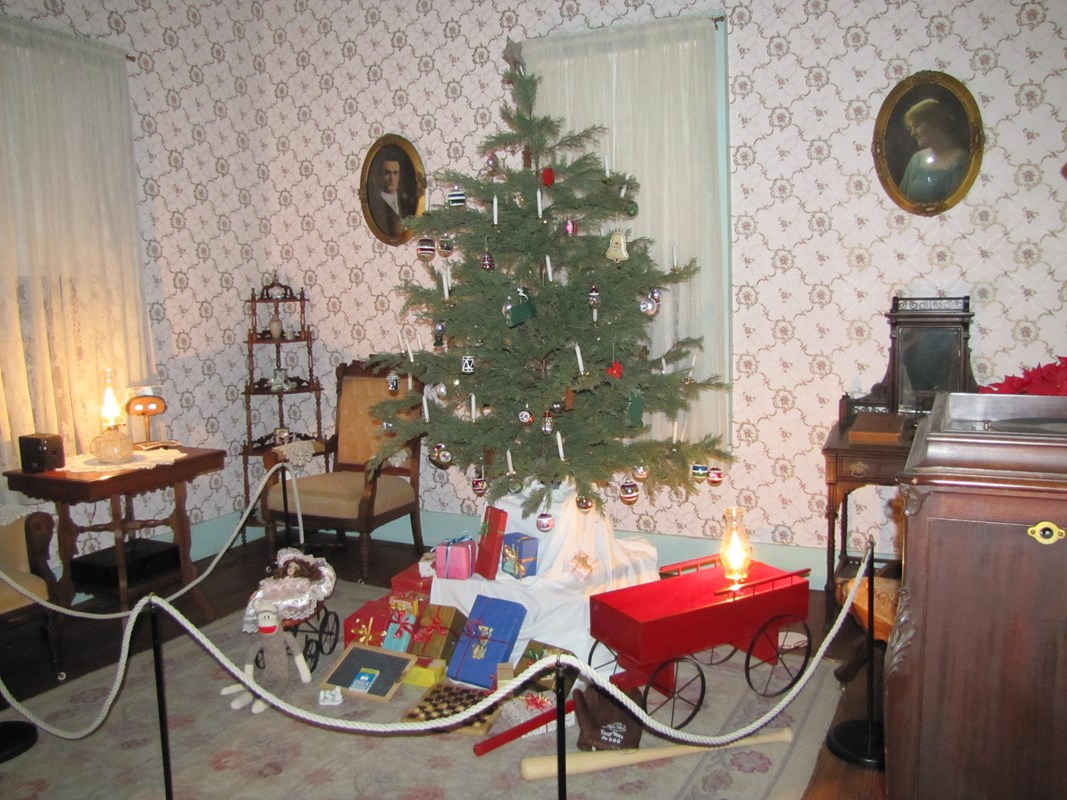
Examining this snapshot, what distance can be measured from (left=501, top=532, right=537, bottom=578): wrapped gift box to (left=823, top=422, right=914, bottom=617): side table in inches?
63.9

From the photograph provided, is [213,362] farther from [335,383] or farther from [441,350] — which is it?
[441,350]

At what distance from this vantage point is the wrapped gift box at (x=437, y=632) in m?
4.15

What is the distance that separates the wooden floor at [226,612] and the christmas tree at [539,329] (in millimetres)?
1218

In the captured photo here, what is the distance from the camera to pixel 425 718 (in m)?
3.57

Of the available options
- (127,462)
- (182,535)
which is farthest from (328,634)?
(127,462)

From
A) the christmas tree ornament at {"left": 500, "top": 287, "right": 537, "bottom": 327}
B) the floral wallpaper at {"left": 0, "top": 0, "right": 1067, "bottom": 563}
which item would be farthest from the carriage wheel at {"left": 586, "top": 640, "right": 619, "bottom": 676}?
the floral wallpaper at {"left": 0, "top": 0, "right": 1067, "bottom": 563}

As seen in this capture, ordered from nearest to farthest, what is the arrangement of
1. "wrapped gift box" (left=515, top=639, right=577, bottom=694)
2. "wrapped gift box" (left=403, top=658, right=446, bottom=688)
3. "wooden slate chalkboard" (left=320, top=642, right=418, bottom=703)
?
"wrapped gift box" (left=515, top=639, right=577, bottom=694) → "wooden slate chalkboard" (left=320, top=642, right=418, bottom=703) → "wrapped gift box" (left=403, top=658, right=446, bottom=688)

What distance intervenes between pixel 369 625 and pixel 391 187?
3161 mm

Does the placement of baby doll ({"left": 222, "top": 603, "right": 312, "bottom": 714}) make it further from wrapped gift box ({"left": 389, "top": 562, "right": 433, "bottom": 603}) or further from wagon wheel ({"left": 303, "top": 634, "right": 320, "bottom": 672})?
wrapped gift box ({"left": 389, "top": 562, "right": 433, "bottom": 603})

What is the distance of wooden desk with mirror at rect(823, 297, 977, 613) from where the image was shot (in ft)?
14.4

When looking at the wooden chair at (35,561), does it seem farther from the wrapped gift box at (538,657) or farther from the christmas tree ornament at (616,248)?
the christmas tree ornament at (616,248)

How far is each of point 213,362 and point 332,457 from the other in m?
1.12

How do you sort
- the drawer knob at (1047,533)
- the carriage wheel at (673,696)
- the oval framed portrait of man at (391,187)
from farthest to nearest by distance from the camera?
the oval framed portrait of man at (391,187) < the carriage wheel at (673,696) < the drawer knob at (1047,533)

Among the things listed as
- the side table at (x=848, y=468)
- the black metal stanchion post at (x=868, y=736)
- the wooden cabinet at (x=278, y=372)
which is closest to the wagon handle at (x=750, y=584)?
the black metal stanchion post at (x=868, y=736)
